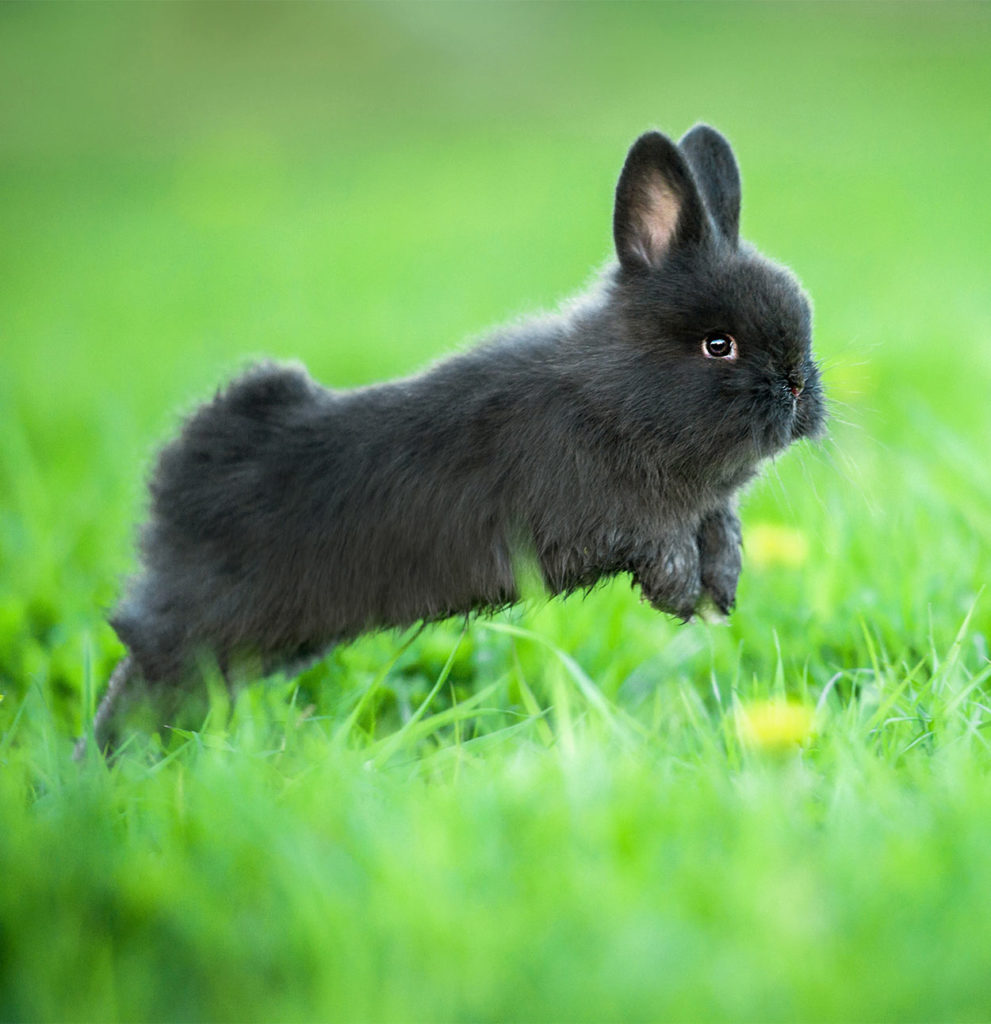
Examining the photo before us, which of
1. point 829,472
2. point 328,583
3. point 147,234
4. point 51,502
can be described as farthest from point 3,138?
point 328,583

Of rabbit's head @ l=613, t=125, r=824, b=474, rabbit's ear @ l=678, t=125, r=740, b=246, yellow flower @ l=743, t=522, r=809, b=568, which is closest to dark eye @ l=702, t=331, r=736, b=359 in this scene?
rabbit's head @ l=613, t=125, r=824, b=474

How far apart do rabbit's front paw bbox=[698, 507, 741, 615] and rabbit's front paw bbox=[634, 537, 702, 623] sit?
0.20 feet

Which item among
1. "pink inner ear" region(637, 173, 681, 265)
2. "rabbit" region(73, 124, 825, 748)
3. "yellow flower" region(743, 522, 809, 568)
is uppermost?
"pink inner ear" region(637, 173, 681, 265)

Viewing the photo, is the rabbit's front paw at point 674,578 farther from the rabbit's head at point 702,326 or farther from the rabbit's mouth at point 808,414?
the rabbit's mouth at point 808,414

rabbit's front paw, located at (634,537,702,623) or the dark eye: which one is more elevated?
the dark eye

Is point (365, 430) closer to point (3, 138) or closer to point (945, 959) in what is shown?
point (945, 959)

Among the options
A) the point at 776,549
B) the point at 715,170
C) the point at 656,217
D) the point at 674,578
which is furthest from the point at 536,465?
the point at 776,549

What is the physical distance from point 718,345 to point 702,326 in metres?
0.05

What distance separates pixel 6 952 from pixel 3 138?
14934 millimetres

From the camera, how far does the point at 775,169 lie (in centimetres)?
1206

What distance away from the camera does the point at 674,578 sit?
104 inches

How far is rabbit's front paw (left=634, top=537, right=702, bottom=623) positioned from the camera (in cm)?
261

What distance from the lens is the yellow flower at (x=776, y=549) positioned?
140 inches

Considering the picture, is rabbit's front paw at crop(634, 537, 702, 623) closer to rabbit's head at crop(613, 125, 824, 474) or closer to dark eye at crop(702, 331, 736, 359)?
rabbit's head at crop(613, 125, 824, 474)
